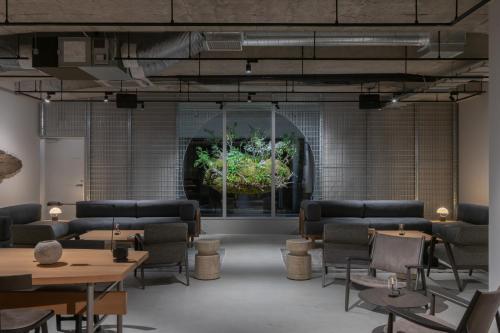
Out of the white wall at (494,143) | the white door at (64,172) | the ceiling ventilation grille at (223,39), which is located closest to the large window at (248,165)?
the white door at (64,172)

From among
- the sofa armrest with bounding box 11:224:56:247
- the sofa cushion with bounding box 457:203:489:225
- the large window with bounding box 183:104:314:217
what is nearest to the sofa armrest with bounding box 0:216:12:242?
the sofa armrest with bounding box 11:224:56:247

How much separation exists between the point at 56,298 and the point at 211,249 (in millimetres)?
3224

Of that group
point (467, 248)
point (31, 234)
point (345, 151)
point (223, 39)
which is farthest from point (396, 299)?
point (345, 151)

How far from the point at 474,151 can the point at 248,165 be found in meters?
5.53

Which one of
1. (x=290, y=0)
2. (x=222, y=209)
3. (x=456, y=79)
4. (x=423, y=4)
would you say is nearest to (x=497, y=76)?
(x=423, y=4)

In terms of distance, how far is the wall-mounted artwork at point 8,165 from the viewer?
389 inches

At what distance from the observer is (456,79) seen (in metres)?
8.34

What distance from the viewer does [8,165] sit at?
1012 cm

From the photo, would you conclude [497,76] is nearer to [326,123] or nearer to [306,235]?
[306,235]

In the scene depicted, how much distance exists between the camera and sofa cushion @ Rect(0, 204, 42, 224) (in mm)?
9086

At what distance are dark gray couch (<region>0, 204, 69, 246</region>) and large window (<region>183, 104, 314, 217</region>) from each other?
379 centimetres

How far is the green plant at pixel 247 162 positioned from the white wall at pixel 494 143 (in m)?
7.88

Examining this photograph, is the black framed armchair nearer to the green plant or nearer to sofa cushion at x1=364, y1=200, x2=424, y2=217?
sofa cushion at x1=364, y1=200, x2=424, y2=217

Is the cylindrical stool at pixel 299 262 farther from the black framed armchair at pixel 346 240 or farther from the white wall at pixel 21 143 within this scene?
the white wall at pixel 21 143
